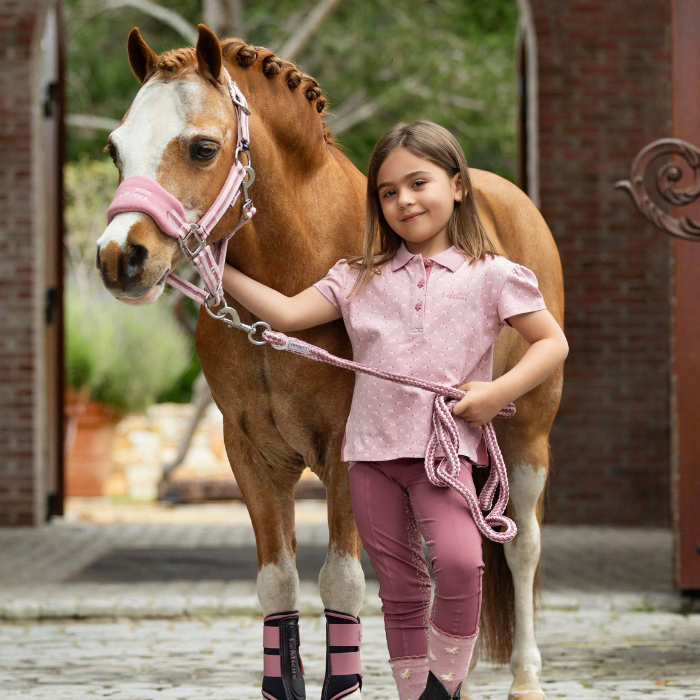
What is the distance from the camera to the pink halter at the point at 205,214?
8.31 ft

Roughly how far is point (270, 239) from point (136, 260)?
540 millimetres

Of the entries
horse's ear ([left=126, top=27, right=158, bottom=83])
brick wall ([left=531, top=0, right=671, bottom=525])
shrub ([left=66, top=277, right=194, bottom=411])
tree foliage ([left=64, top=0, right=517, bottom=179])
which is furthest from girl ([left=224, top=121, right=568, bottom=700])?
tree foliage ([left=64, top=0, right=517, bottom=179])

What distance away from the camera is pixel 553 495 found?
28.4ft

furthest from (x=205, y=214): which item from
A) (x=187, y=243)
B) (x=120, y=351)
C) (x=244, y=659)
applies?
(x=120, y=351)

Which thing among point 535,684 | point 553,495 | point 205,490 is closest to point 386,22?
point 205,490

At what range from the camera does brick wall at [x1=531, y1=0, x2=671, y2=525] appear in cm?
860

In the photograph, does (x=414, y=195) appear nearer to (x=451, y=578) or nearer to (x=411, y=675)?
(x=451, y=578)

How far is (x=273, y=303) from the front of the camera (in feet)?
9.38

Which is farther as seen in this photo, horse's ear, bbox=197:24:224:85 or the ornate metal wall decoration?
the ornate metal wall decoration

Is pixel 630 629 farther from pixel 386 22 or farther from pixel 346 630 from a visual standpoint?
pixel 386 22

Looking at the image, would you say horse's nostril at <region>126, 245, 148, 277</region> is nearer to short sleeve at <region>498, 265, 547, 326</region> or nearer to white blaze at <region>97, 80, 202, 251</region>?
white blaze at <region>97, 80, 202, 251</region>

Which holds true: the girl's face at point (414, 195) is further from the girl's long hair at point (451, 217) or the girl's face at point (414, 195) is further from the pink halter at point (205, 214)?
the pink halter at point (205, 214)

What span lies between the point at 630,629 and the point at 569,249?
3882 mm

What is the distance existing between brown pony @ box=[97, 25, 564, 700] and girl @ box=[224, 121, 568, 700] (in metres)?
0.13
